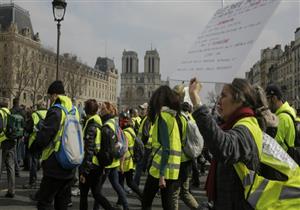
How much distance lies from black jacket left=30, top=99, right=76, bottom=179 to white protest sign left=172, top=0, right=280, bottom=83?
65.4 inches

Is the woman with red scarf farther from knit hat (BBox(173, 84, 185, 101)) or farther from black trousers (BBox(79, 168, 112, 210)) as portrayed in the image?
black trousers (BBox(79, 168, 112, 210))

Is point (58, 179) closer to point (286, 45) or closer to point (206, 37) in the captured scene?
point (206, 37)

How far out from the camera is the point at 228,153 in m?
2.65

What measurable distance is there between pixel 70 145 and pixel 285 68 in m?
89.6

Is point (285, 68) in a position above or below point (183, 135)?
above

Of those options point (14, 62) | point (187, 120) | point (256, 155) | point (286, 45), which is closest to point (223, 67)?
point (256, 155)

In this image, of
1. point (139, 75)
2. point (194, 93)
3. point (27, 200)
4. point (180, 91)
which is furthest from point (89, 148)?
point (139, 75)

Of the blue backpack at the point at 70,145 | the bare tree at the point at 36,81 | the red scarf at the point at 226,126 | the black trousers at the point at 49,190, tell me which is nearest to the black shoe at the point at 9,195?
the black trousers at the point at 49,190

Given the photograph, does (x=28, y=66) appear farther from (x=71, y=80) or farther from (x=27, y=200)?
(x=27, y=200)

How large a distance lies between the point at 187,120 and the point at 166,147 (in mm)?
692

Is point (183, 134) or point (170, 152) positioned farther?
point (183, 134)

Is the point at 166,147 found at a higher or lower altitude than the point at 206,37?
lower

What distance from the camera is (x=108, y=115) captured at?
650 centimetres

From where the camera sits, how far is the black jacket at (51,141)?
4836mm
